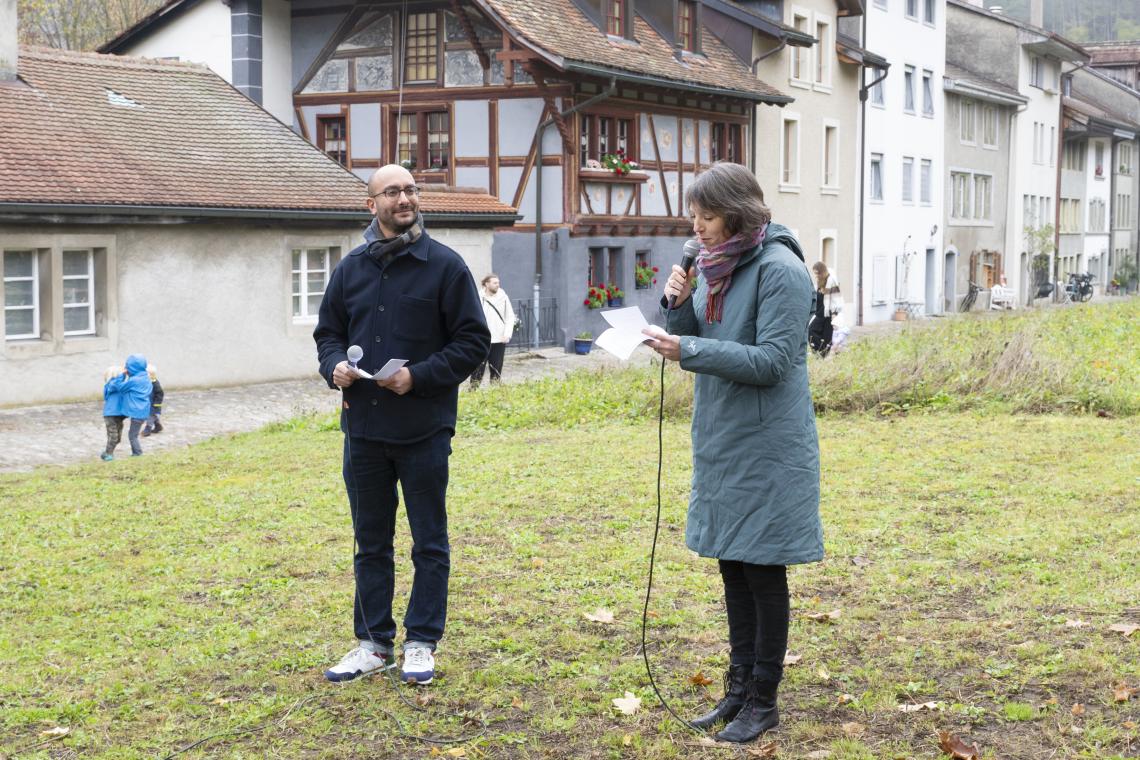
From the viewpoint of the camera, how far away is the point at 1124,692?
199 inches

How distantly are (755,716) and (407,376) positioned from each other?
1.69 metres

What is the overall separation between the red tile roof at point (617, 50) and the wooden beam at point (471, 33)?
741 mm

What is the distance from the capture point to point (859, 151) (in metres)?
41.0

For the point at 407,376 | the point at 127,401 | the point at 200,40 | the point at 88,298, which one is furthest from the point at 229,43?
the point at 407,376

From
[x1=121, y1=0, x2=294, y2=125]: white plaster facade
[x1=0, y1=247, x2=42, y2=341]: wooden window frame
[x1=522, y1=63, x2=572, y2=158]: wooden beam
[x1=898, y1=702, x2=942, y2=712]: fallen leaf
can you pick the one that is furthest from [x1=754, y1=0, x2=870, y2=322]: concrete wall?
[x1=898, y1=702, x2=942, y2=712]: fallen leaf

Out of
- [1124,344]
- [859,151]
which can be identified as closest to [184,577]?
[1124,344]

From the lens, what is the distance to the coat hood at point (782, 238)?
4656 mm

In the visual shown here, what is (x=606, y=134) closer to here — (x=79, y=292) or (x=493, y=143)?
(x=493, y=143)

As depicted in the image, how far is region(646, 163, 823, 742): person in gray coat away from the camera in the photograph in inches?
178

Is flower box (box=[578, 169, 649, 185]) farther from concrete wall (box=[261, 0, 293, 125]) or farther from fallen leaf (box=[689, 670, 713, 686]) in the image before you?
fallen leaf (box=[689, 670, 713, 686])

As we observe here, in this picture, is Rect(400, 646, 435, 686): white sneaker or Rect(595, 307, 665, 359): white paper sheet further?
Rect(400, 646, 435, 686): white sneaker

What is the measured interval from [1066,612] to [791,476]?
7.46 ft

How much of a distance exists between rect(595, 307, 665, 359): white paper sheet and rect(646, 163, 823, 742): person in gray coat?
0.10m

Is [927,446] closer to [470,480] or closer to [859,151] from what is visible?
[470,480]
